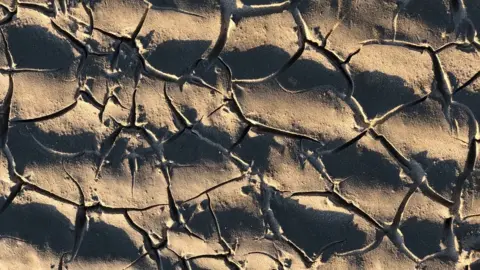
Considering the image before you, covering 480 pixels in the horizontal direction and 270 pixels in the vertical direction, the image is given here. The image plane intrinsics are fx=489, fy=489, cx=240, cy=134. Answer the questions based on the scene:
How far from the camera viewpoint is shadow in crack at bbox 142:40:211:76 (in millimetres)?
1796

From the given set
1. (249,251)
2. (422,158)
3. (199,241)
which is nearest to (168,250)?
(199,241)

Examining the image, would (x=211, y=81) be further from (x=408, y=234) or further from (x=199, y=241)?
(x=408, y=234)

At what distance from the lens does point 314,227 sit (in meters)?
1.79

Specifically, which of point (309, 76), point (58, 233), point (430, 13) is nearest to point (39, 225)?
point (58, 233)

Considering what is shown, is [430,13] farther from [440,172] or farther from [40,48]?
[40,48]

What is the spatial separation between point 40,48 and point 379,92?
1.26 metres

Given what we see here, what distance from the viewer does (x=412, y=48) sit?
175cm

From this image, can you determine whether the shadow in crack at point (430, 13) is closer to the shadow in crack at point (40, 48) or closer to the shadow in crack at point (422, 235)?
the shadow in crack at point (422, 235)

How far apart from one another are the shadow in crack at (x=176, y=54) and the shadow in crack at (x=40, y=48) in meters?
0.32

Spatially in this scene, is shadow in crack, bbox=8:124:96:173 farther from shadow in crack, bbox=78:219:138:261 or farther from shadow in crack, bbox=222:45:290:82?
shadow in crack, bbox=222:45:290:82

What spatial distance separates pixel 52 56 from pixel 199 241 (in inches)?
34.7

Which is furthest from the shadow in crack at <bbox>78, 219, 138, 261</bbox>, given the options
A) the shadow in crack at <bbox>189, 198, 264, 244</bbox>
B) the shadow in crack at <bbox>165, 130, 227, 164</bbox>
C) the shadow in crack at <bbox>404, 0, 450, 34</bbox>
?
the shadow in crack at <bbox>404, 0, 450, 34</bbox>

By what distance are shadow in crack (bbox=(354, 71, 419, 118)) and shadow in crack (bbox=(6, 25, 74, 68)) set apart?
1.07 m

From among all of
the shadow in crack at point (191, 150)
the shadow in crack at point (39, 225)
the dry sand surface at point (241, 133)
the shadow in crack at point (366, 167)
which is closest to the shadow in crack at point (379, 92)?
the dry sand surface at point (241, 133)
